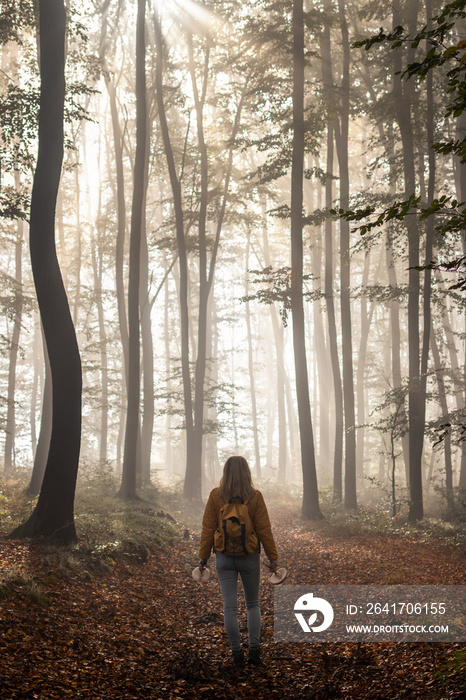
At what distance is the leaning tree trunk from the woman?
3.98 metres

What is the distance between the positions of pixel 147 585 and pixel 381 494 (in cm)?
1800

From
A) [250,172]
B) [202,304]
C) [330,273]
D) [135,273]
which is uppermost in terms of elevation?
[250,172]

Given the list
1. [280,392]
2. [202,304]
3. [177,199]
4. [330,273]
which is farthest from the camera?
[280,392]

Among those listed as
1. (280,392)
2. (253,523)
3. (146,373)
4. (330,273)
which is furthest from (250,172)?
(253,523)

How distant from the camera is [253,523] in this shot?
4707 mm

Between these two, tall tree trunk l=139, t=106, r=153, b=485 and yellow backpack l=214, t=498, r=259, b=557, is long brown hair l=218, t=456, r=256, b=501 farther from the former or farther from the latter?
tall tree trunk l=139, t=106, r=153, b=485

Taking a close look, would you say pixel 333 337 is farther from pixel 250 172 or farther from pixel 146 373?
pixel 146 373

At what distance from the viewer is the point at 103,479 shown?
17.3 meters

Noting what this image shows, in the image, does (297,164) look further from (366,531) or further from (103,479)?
(103,479)

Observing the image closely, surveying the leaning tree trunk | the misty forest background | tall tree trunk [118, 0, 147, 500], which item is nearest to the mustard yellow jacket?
the misty forest background

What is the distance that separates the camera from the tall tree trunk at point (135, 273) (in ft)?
44.3

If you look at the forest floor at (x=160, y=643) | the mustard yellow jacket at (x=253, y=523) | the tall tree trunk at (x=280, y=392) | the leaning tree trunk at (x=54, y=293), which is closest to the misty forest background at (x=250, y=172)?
the leaning tree trunk at (x=54, y=293)

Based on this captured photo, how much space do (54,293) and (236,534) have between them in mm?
5545

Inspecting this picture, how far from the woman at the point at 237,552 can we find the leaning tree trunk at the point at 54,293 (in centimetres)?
398
